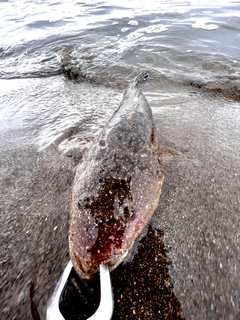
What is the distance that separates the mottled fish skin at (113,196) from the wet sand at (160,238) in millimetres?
236

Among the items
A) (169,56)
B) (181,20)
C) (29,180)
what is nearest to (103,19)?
(181,20)

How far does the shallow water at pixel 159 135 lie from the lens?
64.9 inches

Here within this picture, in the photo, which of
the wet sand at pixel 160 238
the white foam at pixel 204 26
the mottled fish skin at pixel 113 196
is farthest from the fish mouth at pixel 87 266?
the white foam at pixel 204 26

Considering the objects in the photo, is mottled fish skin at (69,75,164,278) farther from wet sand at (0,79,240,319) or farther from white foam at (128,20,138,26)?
white foam at (128,20,138,26)

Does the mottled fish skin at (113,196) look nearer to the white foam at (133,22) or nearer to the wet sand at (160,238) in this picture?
the wet sand at (160,238)

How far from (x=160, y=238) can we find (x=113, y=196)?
1.74 feet

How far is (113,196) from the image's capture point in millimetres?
1680

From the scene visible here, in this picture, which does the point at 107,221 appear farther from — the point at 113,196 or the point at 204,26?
the point at 204,26

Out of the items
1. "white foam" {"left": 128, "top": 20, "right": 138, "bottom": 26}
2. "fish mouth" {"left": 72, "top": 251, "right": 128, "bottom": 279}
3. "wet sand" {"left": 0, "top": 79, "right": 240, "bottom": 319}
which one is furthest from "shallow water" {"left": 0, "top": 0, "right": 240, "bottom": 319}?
"white foam" {"left": 128, "top": 20, "right": 138, "bottom": 26}

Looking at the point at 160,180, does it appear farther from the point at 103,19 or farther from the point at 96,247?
the point at 103,19

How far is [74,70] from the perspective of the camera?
235 inches

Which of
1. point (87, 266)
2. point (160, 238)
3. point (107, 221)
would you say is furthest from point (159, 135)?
point (87, 266)

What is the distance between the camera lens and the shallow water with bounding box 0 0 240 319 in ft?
5.41

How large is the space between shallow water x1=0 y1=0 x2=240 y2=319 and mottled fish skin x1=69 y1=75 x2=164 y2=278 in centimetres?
29
